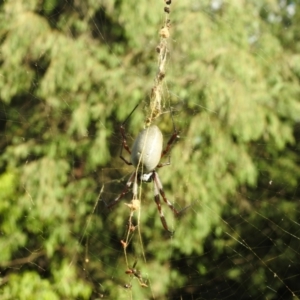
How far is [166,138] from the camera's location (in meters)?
3.48

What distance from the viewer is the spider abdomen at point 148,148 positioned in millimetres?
2043

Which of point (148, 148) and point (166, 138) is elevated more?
point (148, 148)

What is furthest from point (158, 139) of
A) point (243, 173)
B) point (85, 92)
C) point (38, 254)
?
point (38, 254)

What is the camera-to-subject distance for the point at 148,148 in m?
2.04

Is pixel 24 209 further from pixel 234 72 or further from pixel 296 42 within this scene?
pixel 296 42

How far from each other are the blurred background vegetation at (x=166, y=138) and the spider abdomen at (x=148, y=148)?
1.14 m

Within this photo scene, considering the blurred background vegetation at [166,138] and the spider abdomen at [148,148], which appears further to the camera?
the blurred background vegetation at [166,138]

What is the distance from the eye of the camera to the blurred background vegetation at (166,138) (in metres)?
3.32

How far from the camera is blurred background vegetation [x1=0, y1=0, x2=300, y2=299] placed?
3320 millimetres

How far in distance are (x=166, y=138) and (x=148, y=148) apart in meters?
1.44

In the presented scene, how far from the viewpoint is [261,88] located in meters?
3.29

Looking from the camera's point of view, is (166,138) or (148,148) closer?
(148,148)

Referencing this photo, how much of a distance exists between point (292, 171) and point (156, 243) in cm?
104

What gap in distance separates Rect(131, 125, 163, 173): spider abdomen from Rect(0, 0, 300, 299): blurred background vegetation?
114 cm
